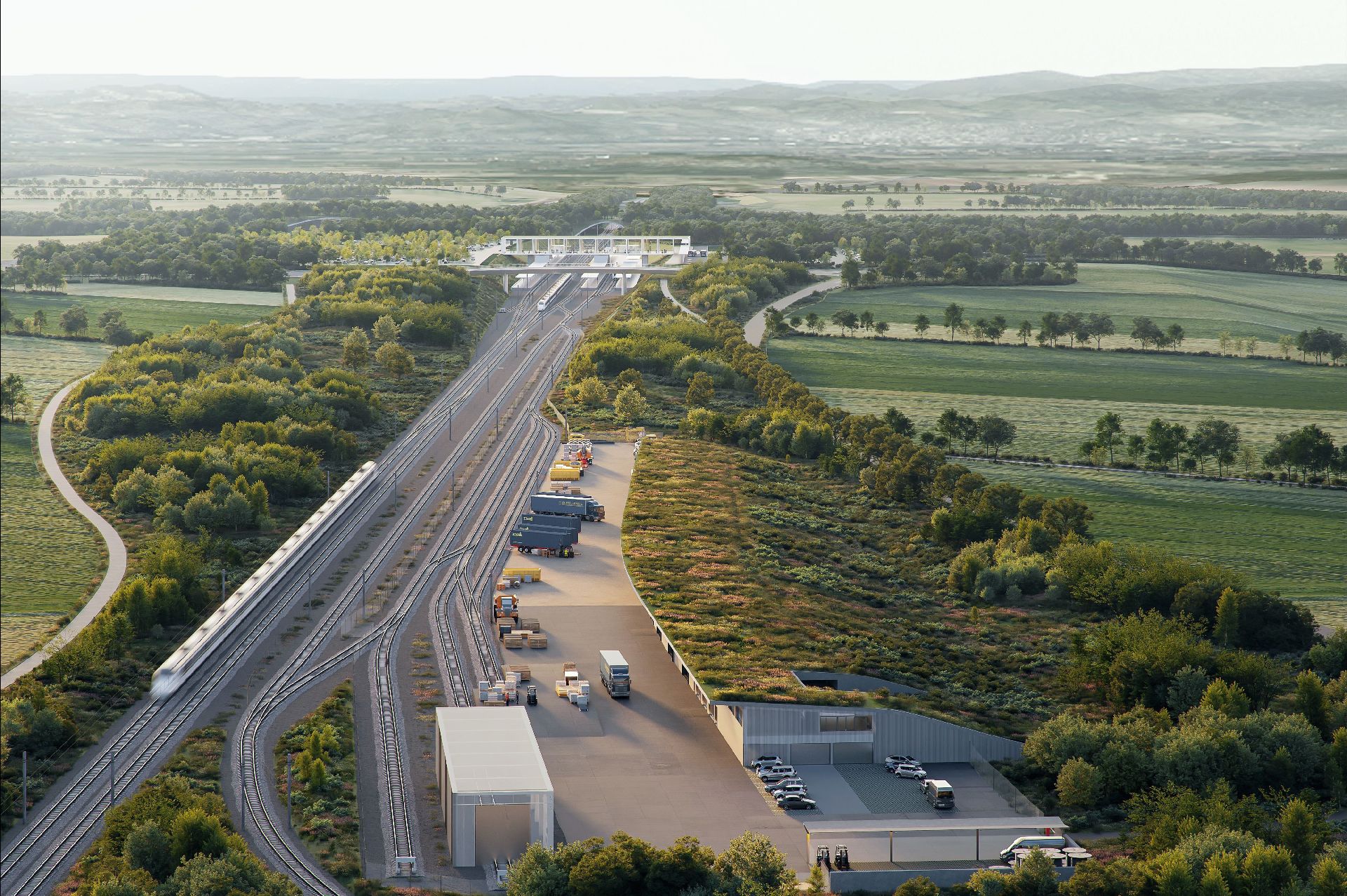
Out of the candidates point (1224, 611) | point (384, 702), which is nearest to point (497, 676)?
point (384, 702)

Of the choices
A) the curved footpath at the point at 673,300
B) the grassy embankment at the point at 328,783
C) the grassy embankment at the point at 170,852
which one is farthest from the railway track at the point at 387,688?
the curved footpath at the point at 673,300

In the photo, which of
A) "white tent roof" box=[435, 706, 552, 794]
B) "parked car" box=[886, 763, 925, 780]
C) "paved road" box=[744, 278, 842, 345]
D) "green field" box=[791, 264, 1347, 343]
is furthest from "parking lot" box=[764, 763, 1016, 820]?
"green field" box=[791, 264, 1347, 343]

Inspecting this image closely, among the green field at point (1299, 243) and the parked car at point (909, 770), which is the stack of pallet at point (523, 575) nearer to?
the parked car at point (909, 770)

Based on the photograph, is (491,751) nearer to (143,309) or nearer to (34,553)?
(34,553)

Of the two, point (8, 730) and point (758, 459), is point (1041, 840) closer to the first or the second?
point (8, 730)

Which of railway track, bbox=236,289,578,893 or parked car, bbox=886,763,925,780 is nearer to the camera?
railway track, bbox=236,289,578,893

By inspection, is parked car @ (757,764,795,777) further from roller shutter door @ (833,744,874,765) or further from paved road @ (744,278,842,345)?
paved road @ (744,278,842,345)
